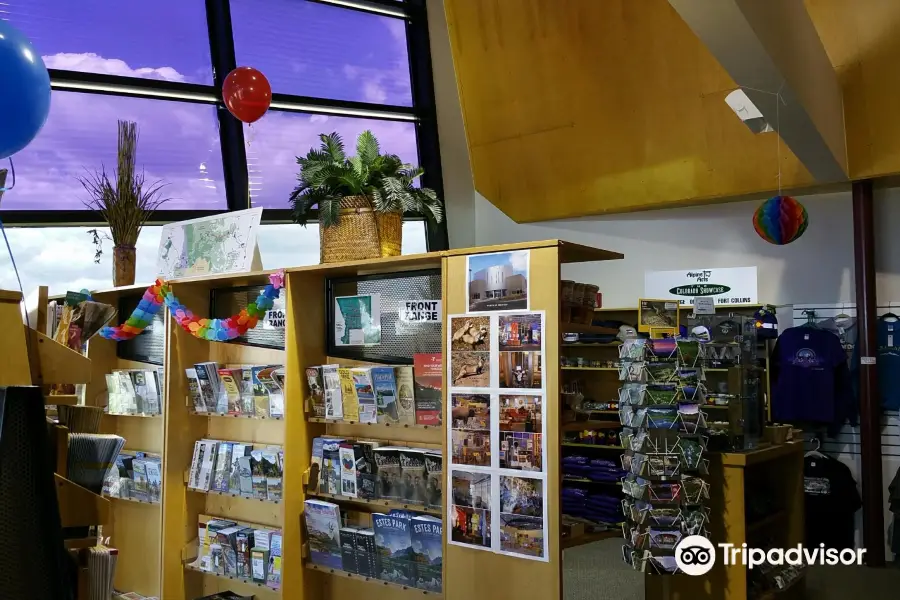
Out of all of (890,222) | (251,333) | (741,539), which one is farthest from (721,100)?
(251,333)

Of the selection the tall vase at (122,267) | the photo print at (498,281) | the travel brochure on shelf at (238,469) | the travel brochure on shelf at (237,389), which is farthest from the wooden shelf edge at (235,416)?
the photo print at (498,281)

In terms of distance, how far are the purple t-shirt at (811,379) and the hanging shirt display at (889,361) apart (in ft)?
0.87

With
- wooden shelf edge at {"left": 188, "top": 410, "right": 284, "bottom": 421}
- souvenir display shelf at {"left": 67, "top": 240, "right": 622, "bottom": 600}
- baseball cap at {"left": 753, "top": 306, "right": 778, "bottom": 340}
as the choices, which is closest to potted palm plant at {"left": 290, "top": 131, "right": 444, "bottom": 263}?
souvenir display shelf at {"left": 67, "top": 240, "right": 622, "bottom": 600}

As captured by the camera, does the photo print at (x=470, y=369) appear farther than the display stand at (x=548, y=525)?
Yes

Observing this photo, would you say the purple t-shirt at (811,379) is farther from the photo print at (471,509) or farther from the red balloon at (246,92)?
the red balloon at (246,92)

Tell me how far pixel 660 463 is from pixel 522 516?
0.92 meters

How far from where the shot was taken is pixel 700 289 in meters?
7.36

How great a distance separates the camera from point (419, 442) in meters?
3.79

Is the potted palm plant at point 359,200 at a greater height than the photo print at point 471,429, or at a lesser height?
greater

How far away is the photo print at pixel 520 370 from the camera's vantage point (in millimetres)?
3145

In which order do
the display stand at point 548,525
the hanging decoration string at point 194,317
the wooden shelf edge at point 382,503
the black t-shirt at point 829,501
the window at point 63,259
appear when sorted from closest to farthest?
the display stand at point 548,525
the wooden shelf edge at point 382,503
the hanging decoration string at point 194,317
the window at point 63,259
the black t-shirt at point 829,501

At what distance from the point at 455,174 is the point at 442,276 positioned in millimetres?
5404

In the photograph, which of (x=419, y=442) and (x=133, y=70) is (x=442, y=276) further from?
(x=133, y=70)

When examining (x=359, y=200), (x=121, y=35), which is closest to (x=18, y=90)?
(x=359, y=200)
